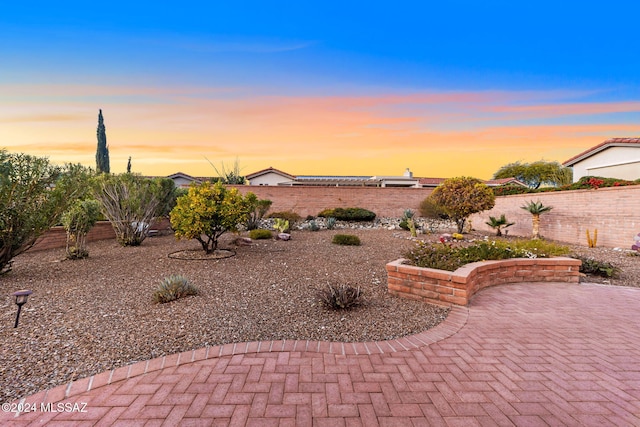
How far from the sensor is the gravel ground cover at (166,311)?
10.00 feet

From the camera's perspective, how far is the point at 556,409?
2.26 metres

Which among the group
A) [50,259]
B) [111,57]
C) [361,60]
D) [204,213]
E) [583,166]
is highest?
[361,60]

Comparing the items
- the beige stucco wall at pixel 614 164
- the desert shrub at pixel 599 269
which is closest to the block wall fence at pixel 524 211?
the desert shrub at pixel 599 269

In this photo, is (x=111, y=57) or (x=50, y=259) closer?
(x=50, y=259)

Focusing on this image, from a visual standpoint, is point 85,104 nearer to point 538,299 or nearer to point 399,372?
point 399,372

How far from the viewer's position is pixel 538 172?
39406 mm

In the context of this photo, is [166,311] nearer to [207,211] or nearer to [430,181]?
[207,211]

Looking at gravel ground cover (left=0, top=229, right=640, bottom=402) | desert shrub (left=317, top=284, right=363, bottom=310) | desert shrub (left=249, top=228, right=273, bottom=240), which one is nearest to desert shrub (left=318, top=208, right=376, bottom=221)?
desert shrub (left=249, top=228, right=273, bottom=240)

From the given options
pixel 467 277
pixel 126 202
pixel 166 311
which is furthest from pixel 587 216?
pixel 126 202

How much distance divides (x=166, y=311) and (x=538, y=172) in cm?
4795

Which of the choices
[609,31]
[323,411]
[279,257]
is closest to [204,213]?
[279,257]

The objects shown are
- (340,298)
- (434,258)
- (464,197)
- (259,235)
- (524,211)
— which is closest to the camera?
(340,298)

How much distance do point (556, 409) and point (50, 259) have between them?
1097 centimetres

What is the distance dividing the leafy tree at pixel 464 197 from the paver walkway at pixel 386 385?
9276mm
